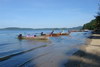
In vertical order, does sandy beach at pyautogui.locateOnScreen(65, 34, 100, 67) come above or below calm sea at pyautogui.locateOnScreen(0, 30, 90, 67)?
above

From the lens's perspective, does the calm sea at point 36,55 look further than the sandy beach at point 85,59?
Yes

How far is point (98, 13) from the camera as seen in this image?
77562 mm

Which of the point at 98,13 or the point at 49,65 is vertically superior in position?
the point at 98,13

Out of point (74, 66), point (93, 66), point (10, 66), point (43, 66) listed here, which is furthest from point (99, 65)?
point (10, 66)

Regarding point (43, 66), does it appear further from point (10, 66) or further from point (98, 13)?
point (98, 13)

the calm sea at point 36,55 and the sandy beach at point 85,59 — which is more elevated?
the sandy beach at point 85,59

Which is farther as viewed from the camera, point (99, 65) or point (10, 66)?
point (10, 66)

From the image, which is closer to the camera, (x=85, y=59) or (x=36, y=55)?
(x=85, y=59)

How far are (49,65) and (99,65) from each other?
3.75m

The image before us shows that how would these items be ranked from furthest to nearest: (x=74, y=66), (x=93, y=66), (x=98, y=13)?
(x=98, y=13), (x=74, y=66), (x=93, y=66)

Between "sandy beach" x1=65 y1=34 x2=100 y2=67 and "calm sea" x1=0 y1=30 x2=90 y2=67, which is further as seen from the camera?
"calm sea" x1=0 y1=30 x2=90 y2=67

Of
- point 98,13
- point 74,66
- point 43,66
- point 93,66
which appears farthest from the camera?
point 98,13

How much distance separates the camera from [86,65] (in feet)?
38.0

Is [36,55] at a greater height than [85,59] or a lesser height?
lesser
